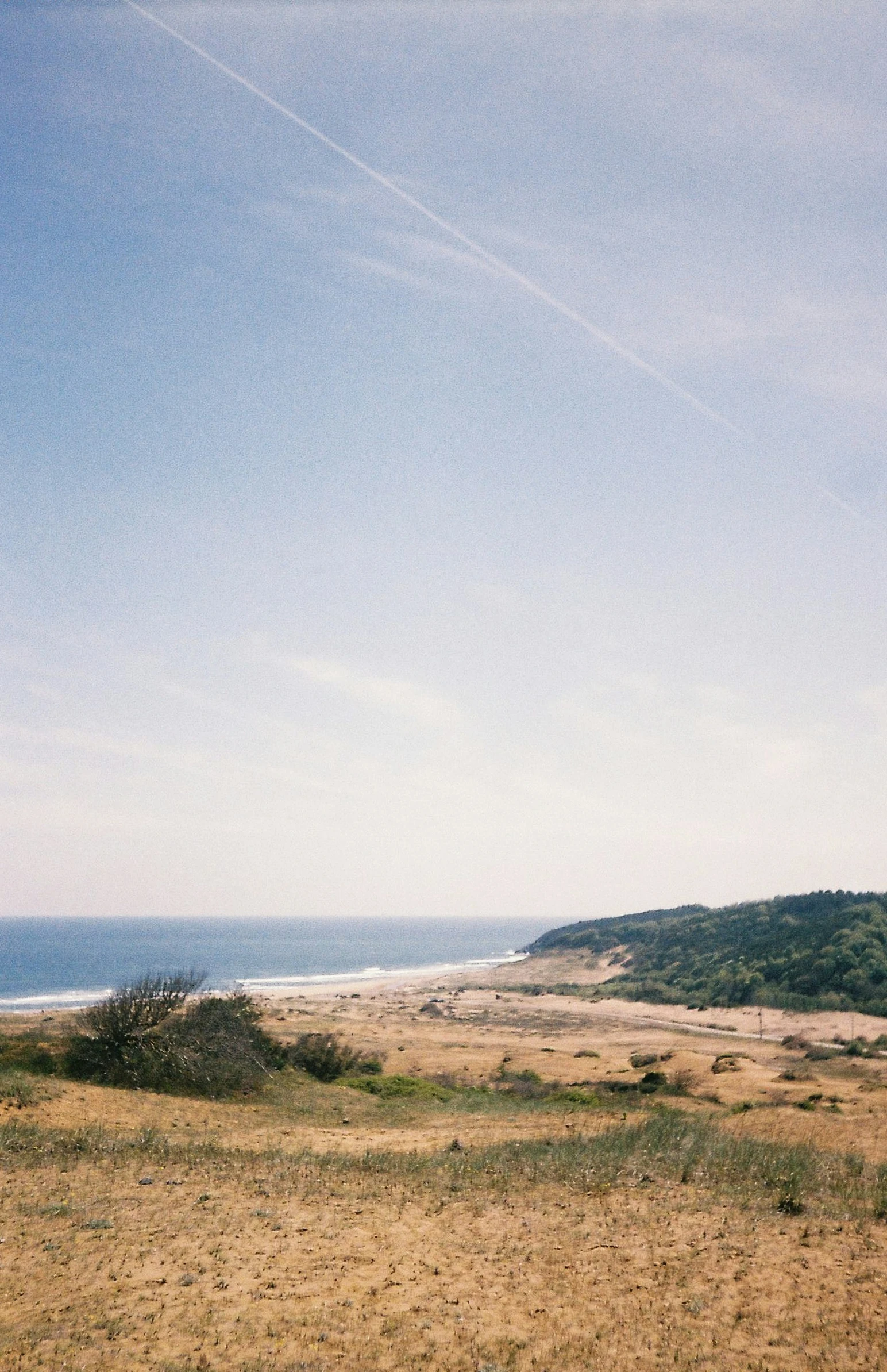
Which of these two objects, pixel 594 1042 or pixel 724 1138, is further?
pixel 594 1042

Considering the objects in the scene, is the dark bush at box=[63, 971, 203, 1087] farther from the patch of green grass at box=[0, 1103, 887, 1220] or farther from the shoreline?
the shoreline

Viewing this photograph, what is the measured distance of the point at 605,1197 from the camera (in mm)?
16125

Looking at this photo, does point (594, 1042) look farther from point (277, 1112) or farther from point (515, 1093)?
point (277, 1112)

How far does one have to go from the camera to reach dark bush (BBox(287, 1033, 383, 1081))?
3594 cm

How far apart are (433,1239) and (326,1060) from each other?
80.7 feet

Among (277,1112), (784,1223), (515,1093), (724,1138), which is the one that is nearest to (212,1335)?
(784,1223)

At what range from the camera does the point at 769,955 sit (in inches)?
3605

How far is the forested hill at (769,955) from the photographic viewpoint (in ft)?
243

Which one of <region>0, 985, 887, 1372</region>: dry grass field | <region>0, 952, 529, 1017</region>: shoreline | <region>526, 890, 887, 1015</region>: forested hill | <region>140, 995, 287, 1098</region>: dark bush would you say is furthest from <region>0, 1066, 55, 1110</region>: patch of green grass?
<region>526, 890, 887, 1015</region>: forested hill

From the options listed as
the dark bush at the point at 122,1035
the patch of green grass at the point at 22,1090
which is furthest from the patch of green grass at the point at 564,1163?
the dark bush at the point at 122,1035

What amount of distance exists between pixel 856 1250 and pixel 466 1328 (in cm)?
735

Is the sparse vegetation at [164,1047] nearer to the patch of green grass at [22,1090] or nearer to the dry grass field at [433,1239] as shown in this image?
the dry grass field at [433,1239]

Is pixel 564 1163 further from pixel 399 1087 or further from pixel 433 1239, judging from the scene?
pixel 399 1087

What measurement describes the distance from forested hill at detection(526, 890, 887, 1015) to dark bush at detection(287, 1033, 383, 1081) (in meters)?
48.5
